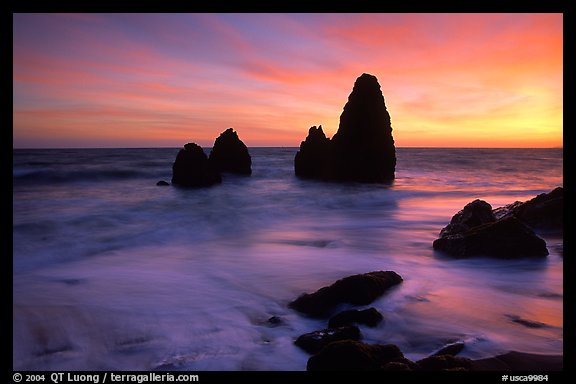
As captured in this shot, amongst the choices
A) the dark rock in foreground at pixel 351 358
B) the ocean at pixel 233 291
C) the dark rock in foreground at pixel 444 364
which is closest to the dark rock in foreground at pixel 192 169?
the ocean at pixel 233 291

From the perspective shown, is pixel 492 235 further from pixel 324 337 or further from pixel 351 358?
pixel 351 358

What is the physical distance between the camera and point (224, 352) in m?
4.34

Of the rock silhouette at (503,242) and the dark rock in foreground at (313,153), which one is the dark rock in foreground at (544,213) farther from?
the dark rock in foreground at (313,153)

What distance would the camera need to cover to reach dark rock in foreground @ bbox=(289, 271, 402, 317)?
16.7 ft

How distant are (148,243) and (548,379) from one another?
9628 mm

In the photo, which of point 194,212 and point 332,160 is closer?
point 194,212

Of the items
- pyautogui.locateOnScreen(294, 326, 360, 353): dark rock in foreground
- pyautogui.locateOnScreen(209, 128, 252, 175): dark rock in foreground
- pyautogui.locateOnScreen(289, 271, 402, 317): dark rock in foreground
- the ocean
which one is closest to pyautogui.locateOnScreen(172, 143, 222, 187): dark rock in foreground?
pyautogui.locateOnScreen(209, 128, 252, 175): dark rock in foreground

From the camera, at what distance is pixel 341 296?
511 cm

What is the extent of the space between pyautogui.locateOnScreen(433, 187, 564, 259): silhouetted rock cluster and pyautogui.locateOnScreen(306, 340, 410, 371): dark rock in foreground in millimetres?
4787

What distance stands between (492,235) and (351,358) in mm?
5519

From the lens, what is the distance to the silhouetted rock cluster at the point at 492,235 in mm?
7375

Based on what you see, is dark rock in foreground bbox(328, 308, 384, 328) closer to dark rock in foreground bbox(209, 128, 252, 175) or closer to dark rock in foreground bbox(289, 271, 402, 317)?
dark rock in foreground bbox(289, 271, 402, 317)
